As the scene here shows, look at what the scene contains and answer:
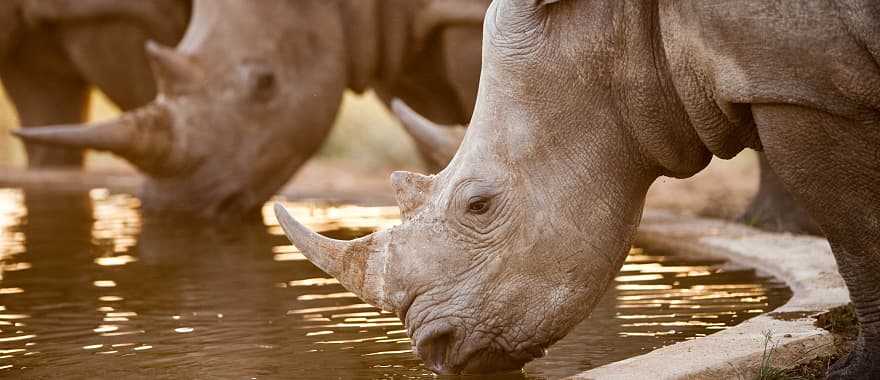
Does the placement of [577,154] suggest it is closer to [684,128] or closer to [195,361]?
[684,128]

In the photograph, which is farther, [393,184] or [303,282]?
[303,282]

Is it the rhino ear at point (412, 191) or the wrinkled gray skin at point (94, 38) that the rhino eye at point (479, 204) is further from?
the wrinkled gray skin at point (94, 38)

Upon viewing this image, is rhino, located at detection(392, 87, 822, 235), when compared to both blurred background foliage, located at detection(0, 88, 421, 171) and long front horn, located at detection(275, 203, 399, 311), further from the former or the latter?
blurred background foliage, located at detection(0, 88, 421, 171)

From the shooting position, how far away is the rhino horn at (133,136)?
783 centimetres

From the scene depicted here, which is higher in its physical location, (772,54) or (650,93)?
(772,54)

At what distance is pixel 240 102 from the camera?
7902 millimetres

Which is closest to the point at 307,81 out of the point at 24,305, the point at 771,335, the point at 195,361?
the point at 24,305

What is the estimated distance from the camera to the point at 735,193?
9.44 metres

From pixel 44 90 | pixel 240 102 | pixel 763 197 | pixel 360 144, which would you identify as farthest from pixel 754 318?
pixel 360 144

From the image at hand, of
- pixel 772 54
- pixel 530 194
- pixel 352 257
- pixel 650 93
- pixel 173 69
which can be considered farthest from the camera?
pixel 173 69

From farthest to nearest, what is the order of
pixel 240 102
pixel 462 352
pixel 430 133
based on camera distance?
pixel 240 102, pixel 430 133, pixel 462 352

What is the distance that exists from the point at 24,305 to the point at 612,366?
8.52 ft

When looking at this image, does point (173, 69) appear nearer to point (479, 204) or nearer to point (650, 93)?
point (479, 204)

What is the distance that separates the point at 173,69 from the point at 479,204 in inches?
167
